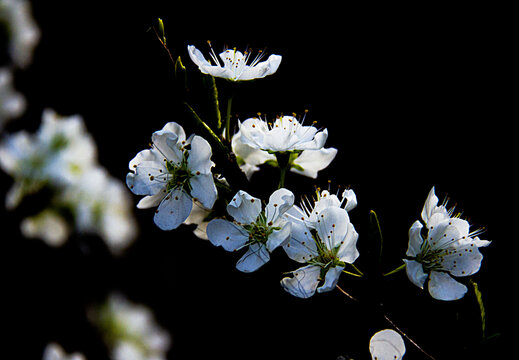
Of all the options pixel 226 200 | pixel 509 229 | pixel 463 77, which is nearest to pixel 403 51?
pixel 463 77

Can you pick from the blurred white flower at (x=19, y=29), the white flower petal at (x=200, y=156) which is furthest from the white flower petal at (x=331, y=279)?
the blurred white flower at (x=19, y=29)

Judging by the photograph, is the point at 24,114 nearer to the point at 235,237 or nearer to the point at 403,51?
the point at 235,237

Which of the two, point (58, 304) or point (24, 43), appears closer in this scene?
point (58, 304)

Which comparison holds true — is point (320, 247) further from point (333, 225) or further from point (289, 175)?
point (289, 175)

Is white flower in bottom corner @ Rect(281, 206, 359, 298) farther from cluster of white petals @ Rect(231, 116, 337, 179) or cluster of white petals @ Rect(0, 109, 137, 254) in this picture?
cluster of white petals @ Rect(0, 109, 137, 254)

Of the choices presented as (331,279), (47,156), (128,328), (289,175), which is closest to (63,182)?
(47,156)

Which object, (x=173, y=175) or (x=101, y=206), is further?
(x=101, y=206)
